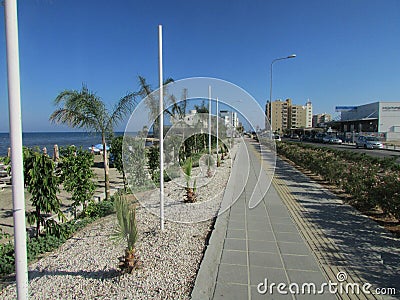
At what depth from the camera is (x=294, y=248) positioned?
3.44 metres

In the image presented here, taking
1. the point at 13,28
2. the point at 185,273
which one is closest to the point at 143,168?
the point at 185,273

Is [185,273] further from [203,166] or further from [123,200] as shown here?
[203,166]

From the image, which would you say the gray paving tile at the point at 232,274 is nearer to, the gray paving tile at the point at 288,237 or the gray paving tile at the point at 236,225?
the gray paving tile at the point at 288,237

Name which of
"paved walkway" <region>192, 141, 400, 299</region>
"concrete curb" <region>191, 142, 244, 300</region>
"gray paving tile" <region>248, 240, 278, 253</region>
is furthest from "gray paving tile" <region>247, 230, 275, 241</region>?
"concrete curb" <region>191, 142, 244, 300</region>

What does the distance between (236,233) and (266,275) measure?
1194mm

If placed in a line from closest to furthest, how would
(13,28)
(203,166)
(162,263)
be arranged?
(13,28) < (162,263) < (203,166)

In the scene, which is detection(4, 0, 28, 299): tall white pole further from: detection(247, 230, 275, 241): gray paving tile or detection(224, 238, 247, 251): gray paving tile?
detection(247, 230, 275, 241): gray paving tile

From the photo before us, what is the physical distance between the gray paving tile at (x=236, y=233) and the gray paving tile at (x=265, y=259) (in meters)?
0.52

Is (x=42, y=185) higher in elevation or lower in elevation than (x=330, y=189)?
A: higher

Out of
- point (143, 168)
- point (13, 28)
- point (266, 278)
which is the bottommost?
point (266, 278)

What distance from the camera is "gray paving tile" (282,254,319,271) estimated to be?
2.93m

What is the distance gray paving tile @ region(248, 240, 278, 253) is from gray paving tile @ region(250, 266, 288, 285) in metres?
0.48

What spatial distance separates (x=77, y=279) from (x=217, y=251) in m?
1.63

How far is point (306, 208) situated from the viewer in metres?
5.35
